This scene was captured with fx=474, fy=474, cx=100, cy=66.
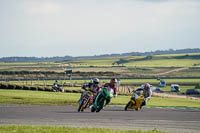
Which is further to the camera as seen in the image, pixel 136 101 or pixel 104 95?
pixel 136 101

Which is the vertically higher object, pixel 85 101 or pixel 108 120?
pixel 85 101

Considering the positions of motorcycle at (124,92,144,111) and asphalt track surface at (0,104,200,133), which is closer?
asphalt track surface at (0,104,200,133)

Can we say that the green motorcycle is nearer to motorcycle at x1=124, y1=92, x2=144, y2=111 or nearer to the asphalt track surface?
the asphalt track surface

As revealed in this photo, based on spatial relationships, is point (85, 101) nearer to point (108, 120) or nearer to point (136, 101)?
point (136, 101)

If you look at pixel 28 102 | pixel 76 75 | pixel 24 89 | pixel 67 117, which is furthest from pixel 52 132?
pixel 76 75

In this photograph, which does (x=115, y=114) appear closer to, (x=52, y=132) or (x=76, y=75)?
(x=52, y=132)

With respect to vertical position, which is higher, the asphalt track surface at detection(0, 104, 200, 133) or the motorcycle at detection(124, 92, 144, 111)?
the motorcycle at detection(124, 92, 144, 111)

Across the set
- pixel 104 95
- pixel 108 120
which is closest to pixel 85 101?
pixel 104 95

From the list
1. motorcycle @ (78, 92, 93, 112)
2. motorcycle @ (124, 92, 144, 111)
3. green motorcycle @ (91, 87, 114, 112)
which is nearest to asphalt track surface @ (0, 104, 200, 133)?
motorcycle @ (78, 92, 93, 112)

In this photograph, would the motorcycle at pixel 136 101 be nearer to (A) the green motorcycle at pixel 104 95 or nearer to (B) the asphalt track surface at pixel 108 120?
(B) the asphalt track surface at pixel 108 120

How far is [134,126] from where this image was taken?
64.1ft

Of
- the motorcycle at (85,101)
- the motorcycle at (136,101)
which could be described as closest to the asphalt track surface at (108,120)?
the motorcycle at (85,101)

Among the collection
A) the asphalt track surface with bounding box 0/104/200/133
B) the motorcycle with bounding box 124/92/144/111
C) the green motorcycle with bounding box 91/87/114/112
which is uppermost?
the green motorcycle with bounding box 91/87/114/112

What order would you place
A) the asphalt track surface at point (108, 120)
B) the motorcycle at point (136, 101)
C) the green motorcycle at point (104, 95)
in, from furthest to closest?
the motorcycle at point (136, 101), the green motorcycle at point (104, 95), the asphalt track surface at point (108, 120)
